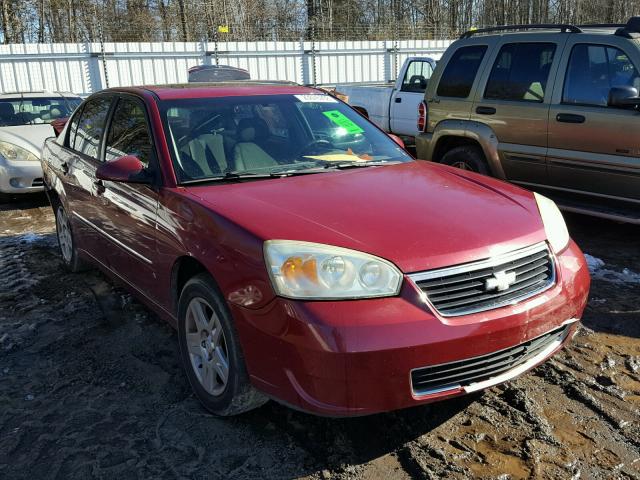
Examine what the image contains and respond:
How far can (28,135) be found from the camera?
8.82 metres

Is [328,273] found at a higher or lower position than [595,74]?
lower

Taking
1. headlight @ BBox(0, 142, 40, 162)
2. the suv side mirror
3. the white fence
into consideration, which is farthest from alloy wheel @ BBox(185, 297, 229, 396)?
the white fence

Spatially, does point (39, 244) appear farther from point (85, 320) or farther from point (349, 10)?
point (349, 10)

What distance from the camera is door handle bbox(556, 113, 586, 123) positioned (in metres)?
5.71

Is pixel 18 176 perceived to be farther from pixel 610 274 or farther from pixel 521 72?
pixel 610 274

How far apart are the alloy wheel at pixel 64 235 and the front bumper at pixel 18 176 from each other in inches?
117

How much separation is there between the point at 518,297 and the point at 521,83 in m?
4.18

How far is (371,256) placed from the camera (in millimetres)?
2572

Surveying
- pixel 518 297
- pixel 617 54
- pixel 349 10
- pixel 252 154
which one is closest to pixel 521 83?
pixel 617 54

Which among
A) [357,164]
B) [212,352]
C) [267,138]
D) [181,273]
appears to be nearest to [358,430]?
[212,352]

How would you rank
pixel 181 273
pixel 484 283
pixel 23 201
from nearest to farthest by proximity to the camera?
pixel 484 283 < pixel 181 273 < pixel 23 201

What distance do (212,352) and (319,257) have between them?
0.90 meters

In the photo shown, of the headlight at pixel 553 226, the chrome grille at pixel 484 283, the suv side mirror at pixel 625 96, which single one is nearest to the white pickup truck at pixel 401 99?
the suv side mirror at pixel 625 96

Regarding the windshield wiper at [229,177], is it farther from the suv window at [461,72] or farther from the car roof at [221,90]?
the suv window at [461,72]
